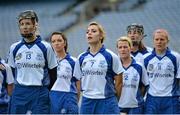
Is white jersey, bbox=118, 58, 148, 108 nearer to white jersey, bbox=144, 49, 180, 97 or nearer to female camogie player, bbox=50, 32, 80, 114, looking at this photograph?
white jersey, bbox=144, 49, 180, 97

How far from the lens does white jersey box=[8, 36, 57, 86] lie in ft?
17.0

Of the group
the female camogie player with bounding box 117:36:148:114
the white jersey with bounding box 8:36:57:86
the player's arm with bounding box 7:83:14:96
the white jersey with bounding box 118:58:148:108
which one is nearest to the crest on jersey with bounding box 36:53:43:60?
the white jersey with bounding box 8:36:57:86

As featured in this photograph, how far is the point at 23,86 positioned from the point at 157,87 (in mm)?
1844

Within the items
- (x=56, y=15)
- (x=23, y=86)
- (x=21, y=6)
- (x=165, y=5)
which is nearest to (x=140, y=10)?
(x=165, y=5)

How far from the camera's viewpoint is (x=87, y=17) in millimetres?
20031

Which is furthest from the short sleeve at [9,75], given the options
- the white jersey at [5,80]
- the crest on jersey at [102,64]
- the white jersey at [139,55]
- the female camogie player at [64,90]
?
the white jersey at [139,55]

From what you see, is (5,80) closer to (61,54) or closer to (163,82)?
(61,54)

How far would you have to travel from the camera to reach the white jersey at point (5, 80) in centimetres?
580

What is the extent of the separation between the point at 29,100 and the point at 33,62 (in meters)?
0.42

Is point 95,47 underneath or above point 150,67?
above

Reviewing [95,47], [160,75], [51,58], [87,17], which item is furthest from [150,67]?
[87,17]

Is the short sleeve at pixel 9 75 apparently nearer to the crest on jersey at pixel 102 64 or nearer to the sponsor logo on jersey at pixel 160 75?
the crest on jersey at pixel 102 64

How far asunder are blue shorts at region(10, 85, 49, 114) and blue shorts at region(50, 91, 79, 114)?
4.37 ft

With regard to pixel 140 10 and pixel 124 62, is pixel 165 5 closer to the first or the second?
pixel 140 10
